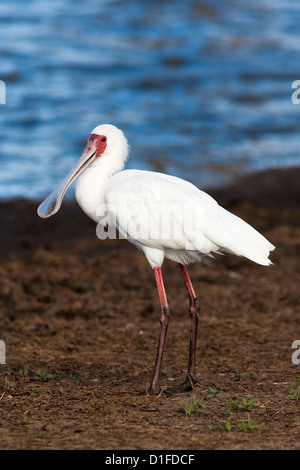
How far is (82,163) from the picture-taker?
5.55 metres

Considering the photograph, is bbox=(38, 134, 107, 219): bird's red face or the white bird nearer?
the white bird

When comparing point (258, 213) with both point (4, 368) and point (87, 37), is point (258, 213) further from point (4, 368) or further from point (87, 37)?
point (87, 37)

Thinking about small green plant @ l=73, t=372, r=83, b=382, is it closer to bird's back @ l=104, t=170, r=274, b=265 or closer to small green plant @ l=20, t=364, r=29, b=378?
small green plant @ l=20, t=364, r=29, b=378

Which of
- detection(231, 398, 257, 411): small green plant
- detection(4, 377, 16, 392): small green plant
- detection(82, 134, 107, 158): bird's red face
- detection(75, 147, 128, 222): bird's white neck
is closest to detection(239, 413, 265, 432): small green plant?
detection(231, 398, 257, 411): small green plant

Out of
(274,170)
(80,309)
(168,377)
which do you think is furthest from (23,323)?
(274,170)

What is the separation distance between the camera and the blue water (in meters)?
12.3

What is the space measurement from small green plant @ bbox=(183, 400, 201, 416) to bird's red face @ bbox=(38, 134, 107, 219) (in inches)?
67.1

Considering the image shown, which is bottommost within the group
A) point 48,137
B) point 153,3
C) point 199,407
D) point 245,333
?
point 199,407

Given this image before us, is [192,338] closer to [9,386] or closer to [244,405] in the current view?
[244,405]

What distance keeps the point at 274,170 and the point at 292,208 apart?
1.50 m

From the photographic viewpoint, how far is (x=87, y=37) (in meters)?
18.7

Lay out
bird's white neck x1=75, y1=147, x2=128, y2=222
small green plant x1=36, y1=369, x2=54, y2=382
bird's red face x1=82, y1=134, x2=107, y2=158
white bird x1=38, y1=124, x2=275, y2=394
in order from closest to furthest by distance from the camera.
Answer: white bird x1=38, y1=124, x2=275, y2=394, bird's white neck x1=75, y1=147, x2=128, y2=222, small green plant x1=36, y1=369, x2=54, y2=382, bird's red face x1=82, y1=134, x2=107, y2=158

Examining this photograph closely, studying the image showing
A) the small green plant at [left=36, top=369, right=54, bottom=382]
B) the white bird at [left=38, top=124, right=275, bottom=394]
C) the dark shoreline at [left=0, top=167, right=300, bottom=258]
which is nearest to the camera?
the white bird at [left=38, top=124, right=275, bottom=394]

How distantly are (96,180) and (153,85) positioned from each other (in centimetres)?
1078
